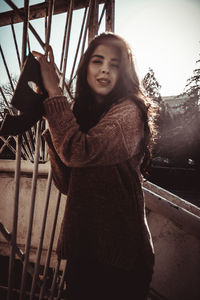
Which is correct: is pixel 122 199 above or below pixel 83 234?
above

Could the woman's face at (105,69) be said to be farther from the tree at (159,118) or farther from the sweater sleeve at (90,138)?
the tree at (159,118)

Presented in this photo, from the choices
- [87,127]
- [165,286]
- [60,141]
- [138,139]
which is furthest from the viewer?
[165,286]

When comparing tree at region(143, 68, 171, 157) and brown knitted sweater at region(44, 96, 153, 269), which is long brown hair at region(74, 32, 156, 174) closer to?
brown knitted sweater at region(44, 96, 153, 269)

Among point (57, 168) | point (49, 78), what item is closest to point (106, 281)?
point (57, 168)

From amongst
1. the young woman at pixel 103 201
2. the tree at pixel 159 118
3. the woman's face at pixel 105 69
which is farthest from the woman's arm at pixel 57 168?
the tree at pixel 159 118

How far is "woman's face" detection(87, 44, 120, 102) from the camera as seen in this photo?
3.19 ft

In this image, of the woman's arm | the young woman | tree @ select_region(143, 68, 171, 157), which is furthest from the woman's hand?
tree @ select_region(143, 68, 171, 157)

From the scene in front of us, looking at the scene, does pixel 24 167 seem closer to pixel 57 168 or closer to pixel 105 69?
pixel 57 168

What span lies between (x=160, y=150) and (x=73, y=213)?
600 inches

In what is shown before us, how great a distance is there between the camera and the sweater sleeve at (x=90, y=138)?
70cm

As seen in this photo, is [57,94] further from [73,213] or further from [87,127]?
[73,213]

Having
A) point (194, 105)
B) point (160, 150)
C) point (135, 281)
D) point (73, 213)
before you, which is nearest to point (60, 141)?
point (73, 213)

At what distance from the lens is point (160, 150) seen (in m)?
15.1

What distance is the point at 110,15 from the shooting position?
5.75 feet
